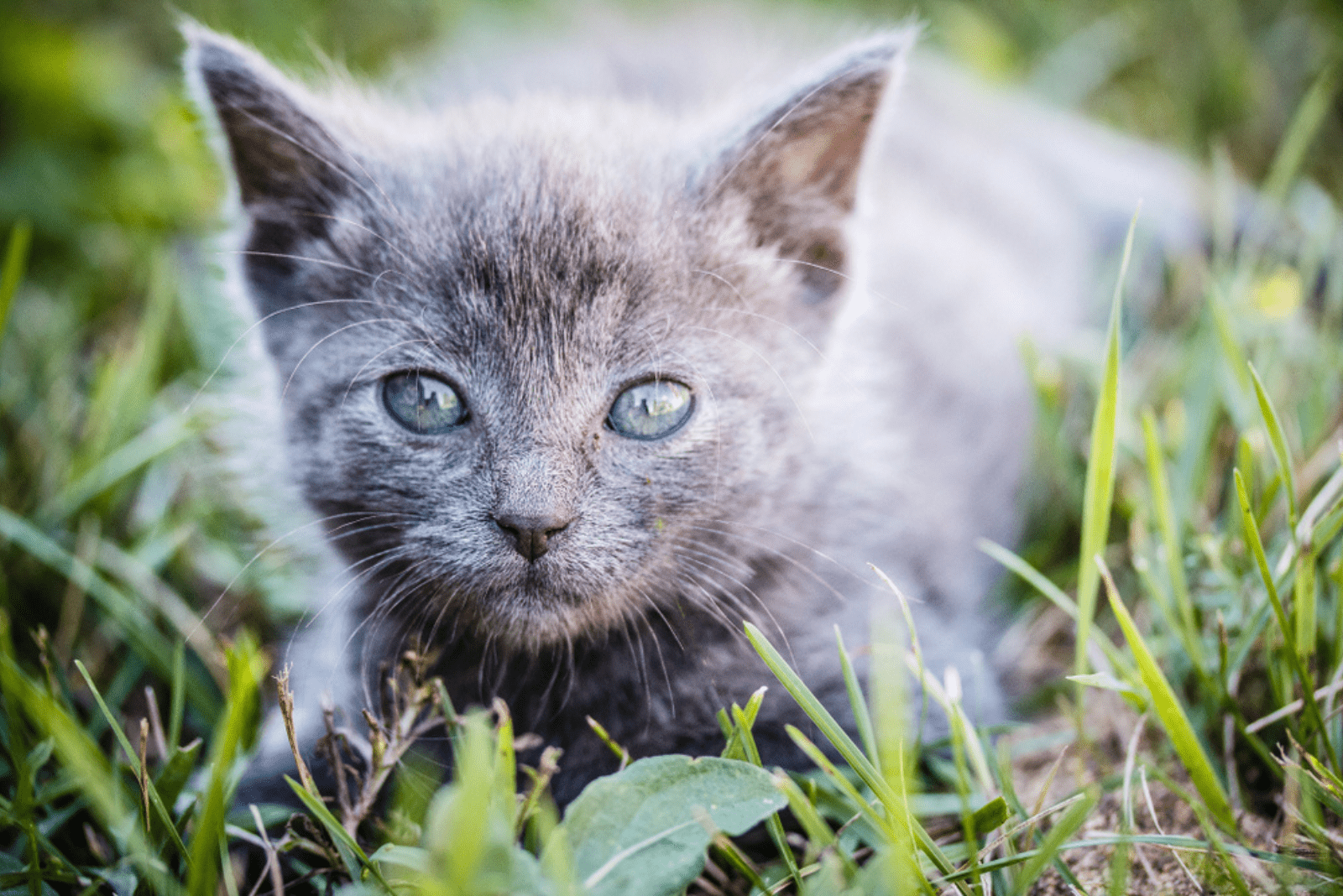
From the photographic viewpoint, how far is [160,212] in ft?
9.48

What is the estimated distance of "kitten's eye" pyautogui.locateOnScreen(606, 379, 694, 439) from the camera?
4.41 feet

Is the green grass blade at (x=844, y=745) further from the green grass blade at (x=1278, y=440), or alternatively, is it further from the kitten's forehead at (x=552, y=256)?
the green grass blade at (x=1278, y=440)

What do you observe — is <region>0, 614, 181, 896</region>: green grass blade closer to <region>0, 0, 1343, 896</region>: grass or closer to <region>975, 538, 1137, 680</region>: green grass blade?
<region>0, 0, 1343, 896</region>: grass

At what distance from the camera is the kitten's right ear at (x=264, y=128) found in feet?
4.71

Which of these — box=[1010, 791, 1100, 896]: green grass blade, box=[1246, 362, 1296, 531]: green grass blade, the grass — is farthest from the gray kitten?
box=[1246, 362, 1296, 531]: green grass blade

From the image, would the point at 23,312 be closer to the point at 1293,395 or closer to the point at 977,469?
the point at 977,469

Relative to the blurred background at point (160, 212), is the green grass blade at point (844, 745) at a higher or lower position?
lower

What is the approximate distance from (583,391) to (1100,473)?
73 centimetres

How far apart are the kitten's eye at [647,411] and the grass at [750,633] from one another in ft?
1.20

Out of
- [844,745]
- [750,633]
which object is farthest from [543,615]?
[844,745]

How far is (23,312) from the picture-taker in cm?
265

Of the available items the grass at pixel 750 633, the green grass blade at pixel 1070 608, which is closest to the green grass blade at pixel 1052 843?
the grass at pixel 750 633

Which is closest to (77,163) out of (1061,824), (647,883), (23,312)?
(23,312)

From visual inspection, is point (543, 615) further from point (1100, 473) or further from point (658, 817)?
point (1100, 473)
